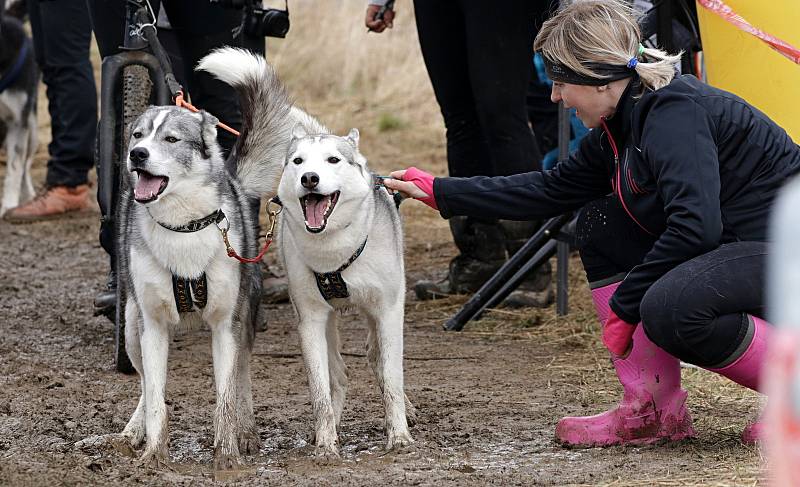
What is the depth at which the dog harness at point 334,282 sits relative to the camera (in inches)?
145

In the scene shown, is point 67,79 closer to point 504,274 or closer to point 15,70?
point 15,70

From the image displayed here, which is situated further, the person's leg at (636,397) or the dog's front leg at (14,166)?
the dog's front leg at (14,166)

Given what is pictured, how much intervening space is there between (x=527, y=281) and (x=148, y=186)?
266 centimetres

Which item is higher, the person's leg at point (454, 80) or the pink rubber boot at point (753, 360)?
the person's leg at point (454, 80)

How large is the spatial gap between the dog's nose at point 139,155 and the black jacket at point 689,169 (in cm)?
144

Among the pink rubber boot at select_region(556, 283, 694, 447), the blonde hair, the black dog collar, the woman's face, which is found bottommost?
the pink rubber boot at select_region(556, 283, 694, 447)

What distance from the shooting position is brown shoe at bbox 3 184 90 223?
817 cm

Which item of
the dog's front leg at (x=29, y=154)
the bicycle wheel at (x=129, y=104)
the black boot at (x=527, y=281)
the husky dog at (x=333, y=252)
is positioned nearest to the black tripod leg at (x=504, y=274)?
the black boot at (x=527, y=281)

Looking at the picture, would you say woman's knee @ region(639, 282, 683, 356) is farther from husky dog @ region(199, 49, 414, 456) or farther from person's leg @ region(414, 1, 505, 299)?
person's leg @ region(414, 1, 505, 299)

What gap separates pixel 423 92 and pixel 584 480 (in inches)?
360

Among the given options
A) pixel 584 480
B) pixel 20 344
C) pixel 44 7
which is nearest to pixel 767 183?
pixel 584 480

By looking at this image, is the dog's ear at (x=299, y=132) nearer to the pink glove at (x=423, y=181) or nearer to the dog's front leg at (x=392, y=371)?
the pink glove at (x=423, y=181)

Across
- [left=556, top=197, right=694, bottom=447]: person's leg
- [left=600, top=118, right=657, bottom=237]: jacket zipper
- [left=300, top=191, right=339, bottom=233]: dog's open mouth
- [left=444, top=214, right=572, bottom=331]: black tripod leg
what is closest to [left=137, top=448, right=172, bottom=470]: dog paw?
[left=300, top=191, right=339, bottom=233]: dog's open mouth

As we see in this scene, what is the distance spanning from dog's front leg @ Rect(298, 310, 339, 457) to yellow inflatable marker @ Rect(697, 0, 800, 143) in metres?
1.80
